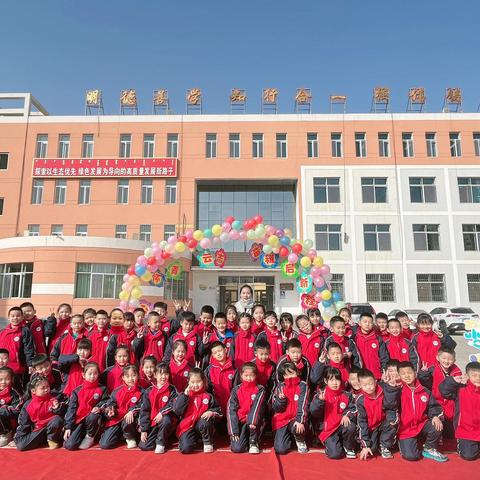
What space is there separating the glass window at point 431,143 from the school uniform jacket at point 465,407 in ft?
64.2

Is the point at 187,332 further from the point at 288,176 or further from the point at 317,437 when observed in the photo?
the point at 288,176

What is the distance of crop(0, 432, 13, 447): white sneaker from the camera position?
3.77 m

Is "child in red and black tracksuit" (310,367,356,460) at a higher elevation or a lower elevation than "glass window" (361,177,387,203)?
lower

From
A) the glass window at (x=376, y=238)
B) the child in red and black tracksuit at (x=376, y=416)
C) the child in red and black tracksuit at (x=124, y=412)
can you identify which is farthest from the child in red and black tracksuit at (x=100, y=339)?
the glass window at (x=376, y=238)

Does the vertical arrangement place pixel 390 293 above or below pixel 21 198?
below

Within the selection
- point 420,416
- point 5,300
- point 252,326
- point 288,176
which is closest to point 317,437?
point 420,416

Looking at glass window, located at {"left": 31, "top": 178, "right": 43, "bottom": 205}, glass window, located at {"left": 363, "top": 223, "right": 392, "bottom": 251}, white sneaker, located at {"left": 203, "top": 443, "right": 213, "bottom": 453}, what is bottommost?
white sneaker, located at {"left": 203, "top": 443, "right": 213, "bottom": 453}

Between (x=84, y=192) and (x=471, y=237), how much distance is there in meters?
20.1

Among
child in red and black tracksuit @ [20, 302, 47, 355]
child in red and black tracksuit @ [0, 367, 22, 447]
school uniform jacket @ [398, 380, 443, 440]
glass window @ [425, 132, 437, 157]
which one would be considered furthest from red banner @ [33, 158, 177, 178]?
school uniform jacket @ [398, 380, 443, 440]

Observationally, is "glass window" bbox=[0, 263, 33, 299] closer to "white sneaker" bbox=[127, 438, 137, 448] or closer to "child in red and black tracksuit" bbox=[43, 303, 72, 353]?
"child in red and black tracksuit" bbox=[43, 303, 72, 353]

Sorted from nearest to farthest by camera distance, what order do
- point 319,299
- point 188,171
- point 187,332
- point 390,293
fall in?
point 187,332
point 319,299
point 390,293
point 188,171

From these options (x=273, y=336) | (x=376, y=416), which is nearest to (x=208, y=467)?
(x=376, y=416)

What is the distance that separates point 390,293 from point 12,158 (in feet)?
68.5

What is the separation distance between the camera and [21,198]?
20594 millimetres
